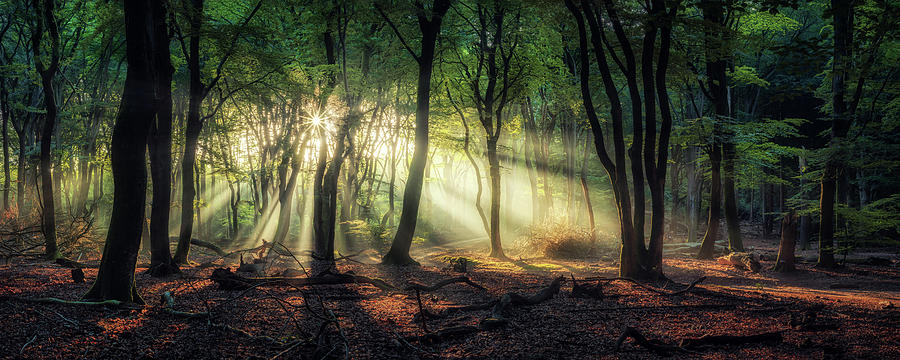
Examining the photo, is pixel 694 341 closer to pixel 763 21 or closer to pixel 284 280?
pixel 284 280

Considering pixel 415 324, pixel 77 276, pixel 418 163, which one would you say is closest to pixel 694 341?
pixel 415 324

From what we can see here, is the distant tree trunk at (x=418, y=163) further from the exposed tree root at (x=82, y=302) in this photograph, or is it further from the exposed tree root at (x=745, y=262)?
the exposed tree root at (x=745, y=262)

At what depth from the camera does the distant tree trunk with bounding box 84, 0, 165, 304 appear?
217 inches

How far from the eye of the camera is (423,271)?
36.9 ft

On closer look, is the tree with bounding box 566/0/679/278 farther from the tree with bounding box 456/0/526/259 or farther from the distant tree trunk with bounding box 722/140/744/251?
the distant tree trunk with bounding box 722/140/744/251

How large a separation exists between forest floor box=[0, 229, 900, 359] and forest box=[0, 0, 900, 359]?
4cm

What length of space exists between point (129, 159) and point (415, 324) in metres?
4.22

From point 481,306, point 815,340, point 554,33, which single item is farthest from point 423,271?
point 554,33

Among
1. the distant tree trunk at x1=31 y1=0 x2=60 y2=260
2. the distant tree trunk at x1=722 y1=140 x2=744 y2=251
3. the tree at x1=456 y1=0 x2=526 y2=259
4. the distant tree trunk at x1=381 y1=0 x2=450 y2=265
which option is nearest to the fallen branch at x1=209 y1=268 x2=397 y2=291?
the distant tree trunk at x1=381 y1=0 x2=450 y2=265

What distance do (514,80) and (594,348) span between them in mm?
12400

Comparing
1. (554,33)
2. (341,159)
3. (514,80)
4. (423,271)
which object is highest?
(554,33)

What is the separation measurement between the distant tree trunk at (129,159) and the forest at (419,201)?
0.08ft

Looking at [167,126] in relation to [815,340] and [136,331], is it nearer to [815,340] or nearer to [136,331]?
[136,331]

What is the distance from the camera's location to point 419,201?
500 inches
